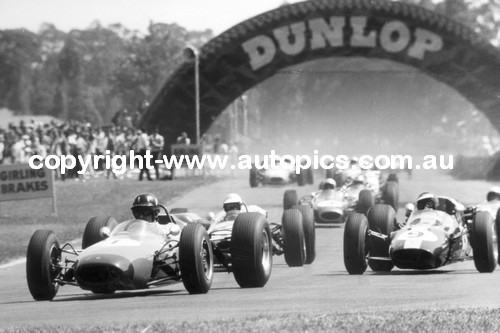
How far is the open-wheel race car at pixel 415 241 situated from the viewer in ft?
62.5

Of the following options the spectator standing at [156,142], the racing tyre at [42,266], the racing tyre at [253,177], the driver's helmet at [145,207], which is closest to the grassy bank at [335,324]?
the racing tyre at [42,266]

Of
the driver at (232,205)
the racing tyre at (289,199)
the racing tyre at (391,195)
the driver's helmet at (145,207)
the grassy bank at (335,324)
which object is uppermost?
the driver's helmet at (145,207)

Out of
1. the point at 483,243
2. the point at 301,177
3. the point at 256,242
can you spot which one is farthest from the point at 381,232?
the point at 301,177

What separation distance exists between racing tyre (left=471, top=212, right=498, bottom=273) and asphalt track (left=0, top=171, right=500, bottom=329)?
0.21 m

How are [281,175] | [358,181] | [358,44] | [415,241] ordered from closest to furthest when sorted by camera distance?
[415,241] → [358,181] → [358,44] → [281,175]

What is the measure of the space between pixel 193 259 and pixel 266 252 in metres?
2.13

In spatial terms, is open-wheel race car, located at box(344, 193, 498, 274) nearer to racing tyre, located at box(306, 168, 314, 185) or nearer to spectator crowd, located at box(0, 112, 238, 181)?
spectator crowd, located at box(0, 112, 238, 181)

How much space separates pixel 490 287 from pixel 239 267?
10.4 ft

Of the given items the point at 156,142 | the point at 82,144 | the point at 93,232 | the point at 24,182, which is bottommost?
the point at 24,182

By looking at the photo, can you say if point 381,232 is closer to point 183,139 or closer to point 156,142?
point 156,142

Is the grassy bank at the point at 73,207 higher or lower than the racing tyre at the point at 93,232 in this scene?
lower

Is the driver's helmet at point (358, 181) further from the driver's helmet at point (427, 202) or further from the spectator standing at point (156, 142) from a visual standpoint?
the driver's helmet at point (427, 202)

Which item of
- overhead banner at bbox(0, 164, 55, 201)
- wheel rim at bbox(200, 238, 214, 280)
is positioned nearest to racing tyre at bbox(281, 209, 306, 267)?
wheel rim at bbox(200, 238, 214, 280)

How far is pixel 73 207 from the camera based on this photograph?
41.1m
